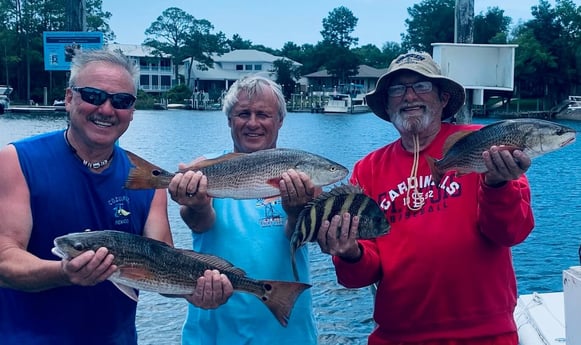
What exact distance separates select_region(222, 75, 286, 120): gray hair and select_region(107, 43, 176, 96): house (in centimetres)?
10579

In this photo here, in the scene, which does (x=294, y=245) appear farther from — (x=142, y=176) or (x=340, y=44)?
(x=340, y=44)

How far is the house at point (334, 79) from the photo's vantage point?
375 feet

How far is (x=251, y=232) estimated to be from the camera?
416 cm

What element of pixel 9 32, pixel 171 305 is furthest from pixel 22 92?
pixel 171 305

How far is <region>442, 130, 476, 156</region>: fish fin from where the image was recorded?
13.1 feet

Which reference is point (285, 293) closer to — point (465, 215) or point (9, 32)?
point (465, 215)

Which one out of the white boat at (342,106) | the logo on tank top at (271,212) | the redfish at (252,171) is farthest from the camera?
the white boat at (342,106)

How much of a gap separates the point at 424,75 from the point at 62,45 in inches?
232

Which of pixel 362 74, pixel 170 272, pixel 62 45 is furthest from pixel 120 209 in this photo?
pixel 362 74

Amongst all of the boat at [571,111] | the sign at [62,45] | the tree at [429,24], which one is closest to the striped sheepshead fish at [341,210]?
the sign at [62,45]

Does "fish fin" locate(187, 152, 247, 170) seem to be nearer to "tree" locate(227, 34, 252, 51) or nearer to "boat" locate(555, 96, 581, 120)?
"boat" locate(555, 96, 581, 120)

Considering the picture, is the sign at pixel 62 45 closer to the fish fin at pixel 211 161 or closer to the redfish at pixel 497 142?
the fish fin at pixel 211 161

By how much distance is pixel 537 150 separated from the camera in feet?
12.6

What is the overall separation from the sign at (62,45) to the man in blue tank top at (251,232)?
184 inches
